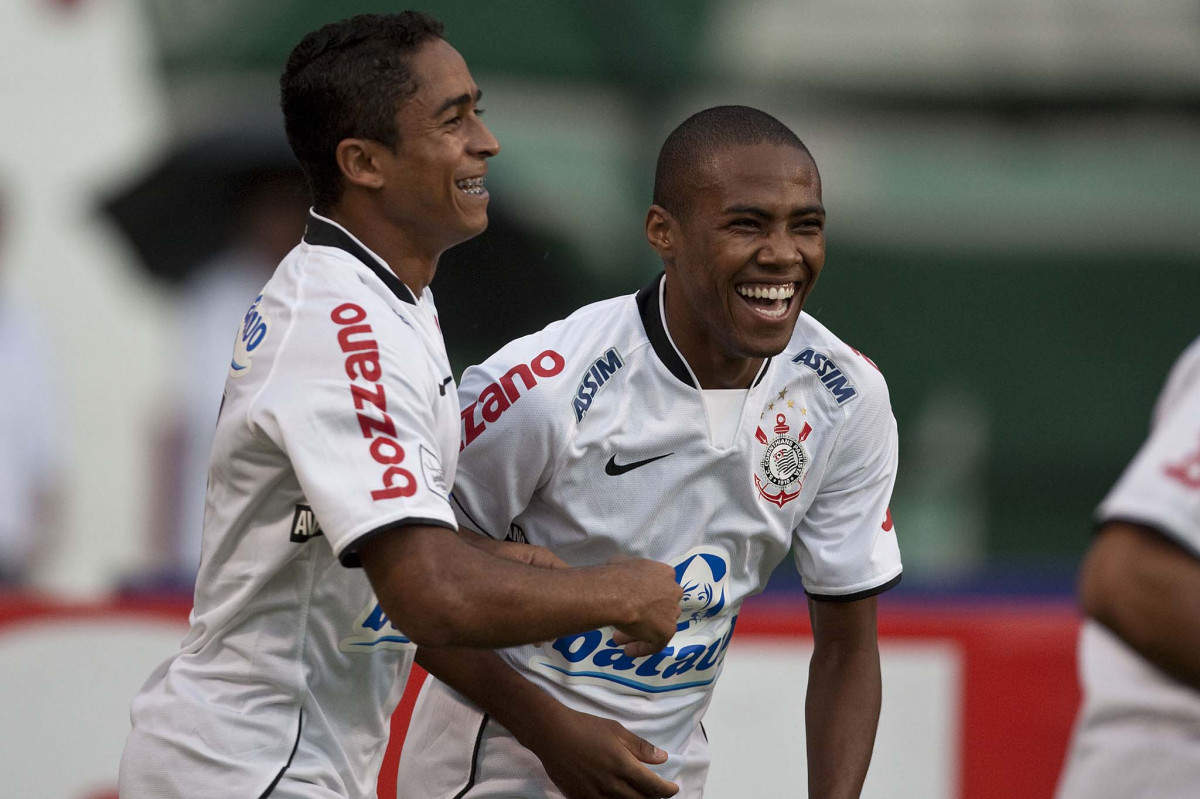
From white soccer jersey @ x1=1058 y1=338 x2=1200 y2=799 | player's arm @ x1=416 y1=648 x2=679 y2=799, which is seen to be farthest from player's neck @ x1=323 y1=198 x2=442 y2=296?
white soccer jersey @ x1=1058 y1=338 x2=1200 y2=799

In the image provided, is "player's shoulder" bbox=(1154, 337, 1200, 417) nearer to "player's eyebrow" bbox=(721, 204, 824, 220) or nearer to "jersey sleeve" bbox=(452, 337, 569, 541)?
"player's eyebrow" bbox=(721, 204, 824, 220)

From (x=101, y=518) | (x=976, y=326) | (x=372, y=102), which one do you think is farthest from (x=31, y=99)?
(x=372, y=102)

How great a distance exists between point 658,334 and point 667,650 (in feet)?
2.19

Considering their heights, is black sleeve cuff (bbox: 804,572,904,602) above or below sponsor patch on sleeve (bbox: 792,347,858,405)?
below

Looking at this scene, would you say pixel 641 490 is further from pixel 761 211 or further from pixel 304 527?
pixel 304 527

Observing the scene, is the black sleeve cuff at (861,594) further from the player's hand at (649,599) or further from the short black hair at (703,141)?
the short black hair at (703,141)

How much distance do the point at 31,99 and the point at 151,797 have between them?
10266 mm

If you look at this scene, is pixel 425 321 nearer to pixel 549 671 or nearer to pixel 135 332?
pixel 549 671

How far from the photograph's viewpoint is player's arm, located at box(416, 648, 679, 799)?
319 centimetres

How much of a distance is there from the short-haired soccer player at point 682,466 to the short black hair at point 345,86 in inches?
22.5

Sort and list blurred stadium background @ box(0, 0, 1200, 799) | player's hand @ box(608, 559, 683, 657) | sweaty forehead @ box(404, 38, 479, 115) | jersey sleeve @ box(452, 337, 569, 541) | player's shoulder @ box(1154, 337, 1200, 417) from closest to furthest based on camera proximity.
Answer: player's shoulder @ box(1154, 337, 1200, 417) → player's hand @ box(608, 559, 683, 657) → sweaty forehead @ box(404, 38, 479, 115) → jersey sleeve @ box(452, 337, 569, 541) → blurred stadium background @ box(0, 0, 1200, 799)

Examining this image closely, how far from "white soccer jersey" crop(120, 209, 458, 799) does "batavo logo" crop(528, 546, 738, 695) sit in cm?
44

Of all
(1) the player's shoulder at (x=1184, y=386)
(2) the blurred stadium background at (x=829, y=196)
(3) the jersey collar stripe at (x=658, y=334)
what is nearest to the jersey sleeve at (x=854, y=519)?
(3) the jersey collar stripe at (x=658, y=334)

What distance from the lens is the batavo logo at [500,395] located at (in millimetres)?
3369
